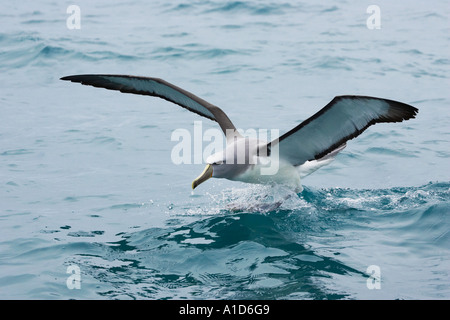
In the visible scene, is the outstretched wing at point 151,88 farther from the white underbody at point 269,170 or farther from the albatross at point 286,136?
the white underbody at point 269,170

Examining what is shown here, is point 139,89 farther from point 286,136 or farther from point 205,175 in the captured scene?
point 286,136

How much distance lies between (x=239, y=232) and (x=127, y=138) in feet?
Answer: 16.8

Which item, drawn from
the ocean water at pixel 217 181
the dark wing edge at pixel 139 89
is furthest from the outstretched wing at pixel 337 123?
the dark wing edge at pixel 139 89

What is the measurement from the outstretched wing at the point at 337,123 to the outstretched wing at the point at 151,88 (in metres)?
1.50

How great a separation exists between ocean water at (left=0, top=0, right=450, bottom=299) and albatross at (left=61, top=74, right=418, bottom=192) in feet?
1.74

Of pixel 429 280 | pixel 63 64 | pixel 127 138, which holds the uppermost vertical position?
pixel 63 64

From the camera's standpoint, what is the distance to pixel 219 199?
10273 mm

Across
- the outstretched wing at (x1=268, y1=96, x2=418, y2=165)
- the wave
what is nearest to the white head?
the outstretched wing at (x1=268, y1=96, x2=418, y2=165)

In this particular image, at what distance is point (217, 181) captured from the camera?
1124cm

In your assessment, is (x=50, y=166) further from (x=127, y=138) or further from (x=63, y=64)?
(x=63, y=64)

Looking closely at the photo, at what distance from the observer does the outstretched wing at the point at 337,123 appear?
780 centimetres

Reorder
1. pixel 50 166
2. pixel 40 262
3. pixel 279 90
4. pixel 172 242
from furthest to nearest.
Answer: pixel 279 90
pixel 50 166
pixel 172 242
pixel 40 262
